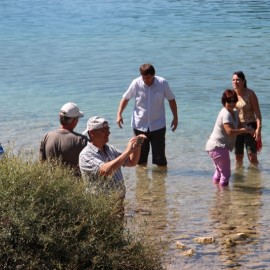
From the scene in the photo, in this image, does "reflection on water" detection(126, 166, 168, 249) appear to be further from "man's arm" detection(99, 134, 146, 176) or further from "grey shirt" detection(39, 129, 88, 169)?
"man's arm" detection(99, 134, 146, 176)

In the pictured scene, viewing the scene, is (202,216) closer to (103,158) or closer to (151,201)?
(151,201)

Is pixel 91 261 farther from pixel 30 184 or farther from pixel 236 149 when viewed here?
pixel 236 149

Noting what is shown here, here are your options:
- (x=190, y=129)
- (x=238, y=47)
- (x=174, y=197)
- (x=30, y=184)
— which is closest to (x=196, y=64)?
(x=238, y=47)

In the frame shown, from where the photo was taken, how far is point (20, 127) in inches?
695

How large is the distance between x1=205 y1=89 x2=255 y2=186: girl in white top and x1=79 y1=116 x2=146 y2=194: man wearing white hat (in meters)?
3.71

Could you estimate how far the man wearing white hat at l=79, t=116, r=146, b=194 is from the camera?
8172 mm

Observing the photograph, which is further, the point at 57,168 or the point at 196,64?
the point at 196,64

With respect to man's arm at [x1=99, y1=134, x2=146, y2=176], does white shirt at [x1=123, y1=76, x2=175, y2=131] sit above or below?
below

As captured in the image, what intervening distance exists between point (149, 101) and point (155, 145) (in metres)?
0.72

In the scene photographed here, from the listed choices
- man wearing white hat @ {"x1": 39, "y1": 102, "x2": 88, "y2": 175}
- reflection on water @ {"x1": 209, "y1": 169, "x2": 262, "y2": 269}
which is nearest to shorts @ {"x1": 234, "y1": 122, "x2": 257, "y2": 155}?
reflection on water @ {"x1": 209, "y1": 169, "x2": 262, "y2": 269}

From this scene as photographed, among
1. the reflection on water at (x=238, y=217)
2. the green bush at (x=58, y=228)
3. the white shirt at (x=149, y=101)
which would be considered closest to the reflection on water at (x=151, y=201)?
the reflection on water at (x=238, y=217)

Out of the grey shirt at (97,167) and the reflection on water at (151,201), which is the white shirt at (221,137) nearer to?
the reflection on water at (151,201)

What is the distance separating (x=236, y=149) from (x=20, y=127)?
17.0 feet

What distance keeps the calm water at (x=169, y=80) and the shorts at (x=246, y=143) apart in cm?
31
